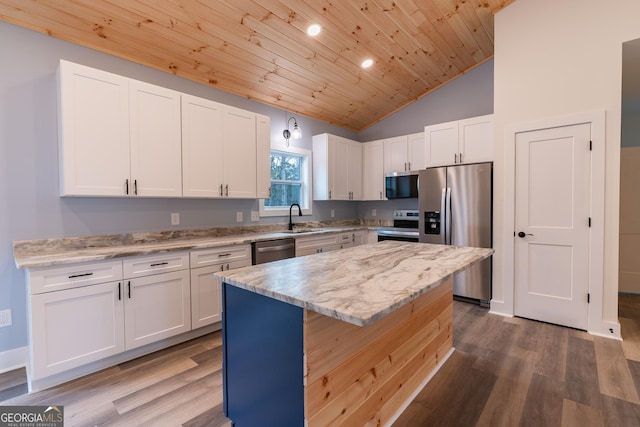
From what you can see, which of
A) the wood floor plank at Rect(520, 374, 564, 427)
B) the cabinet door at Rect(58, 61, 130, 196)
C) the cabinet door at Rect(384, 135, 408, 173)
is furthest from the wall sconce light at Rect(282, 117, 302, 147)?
the wood floor plank at Rect(520, 374, 564, 427)

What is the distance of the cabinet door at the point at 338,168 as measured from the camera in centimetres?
471

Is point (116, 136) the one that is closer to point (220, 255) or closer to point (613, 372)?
point (220, 255)

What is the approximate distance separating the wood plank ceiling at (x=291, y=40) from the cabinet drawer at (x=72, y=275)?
1.91m

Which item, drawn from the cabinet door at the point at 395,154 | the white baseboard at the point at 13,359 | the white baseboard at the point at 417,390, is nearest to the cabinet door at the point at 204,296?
the white baseboard at the point at 13,359

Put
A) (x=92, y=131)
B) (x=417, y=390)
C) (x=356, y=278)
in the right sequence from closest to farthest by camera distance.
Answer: (x=356, y=278)
(x=417, y=390)
(x=92, y=131)

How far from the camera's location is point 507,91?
3328mm

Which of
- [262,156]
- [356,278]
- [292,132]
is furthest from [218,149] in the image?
[356,278]

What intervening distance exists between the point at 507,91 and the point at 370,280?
3155mm

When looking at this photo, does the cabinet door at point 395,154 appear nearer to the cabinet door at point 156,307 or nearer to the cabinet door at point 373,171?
the cabinet door at point 373,171

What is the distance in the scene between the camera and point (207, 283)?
2.81 m

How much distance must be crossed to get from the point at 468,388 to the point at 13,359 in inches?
133

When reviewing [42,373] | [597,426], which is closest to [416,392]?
[597,426]

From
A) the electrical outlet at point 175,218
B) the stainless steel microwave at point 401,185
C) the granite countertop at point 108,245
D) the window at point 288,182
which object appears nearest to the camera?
the granite countertop at point 108,245

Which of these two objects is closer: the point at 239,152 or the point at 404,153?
the point at 239,152
